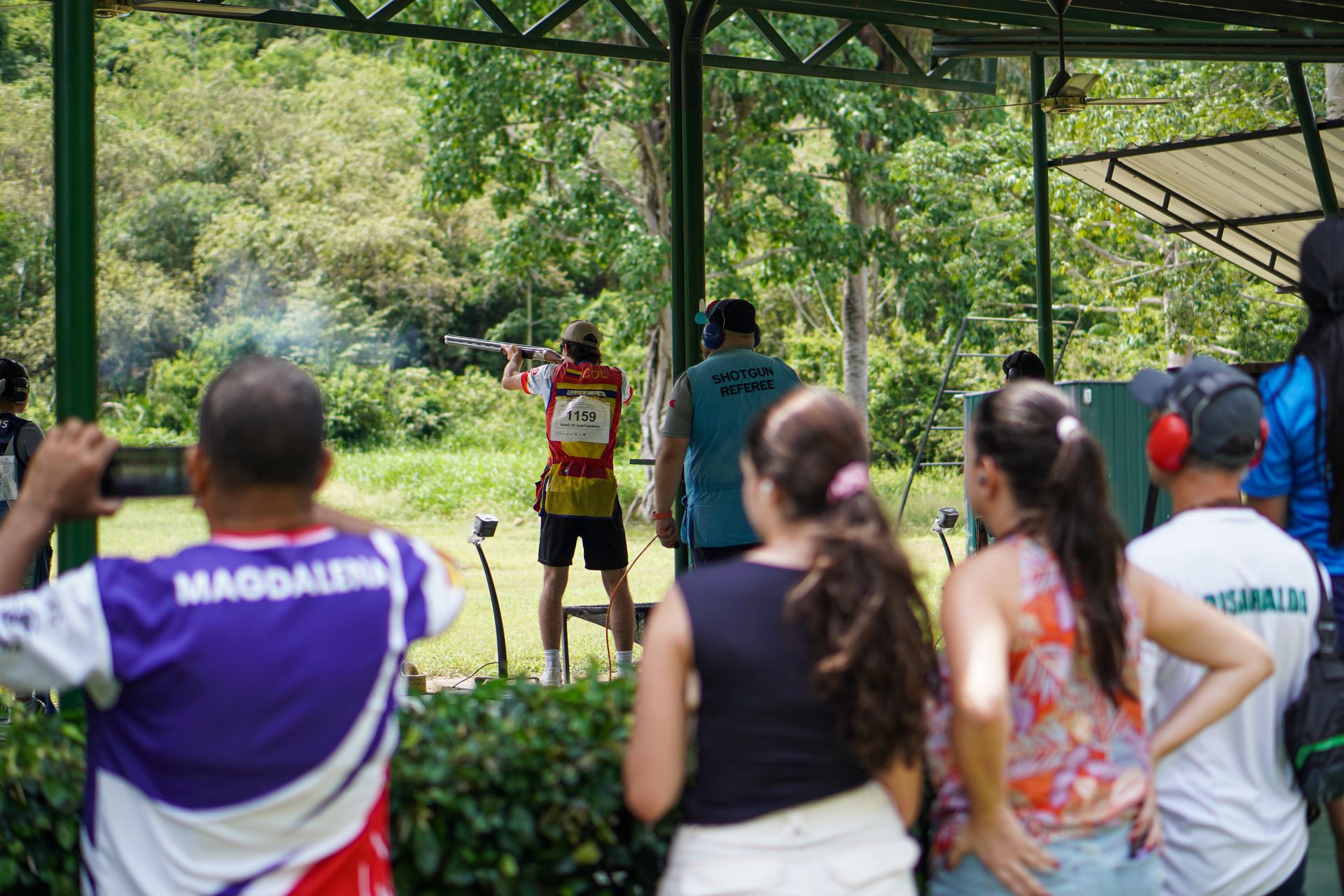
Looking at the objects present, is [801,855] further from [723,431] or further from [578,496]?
[578,496]

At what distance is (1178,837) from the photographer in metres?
2.34

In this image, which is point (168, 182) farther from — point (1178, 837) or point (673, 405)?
point (1178, 837)

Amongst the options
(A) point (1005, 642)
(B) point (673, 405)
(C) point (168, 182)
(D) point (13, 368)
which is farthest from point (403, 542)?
(C) point (168, 182)

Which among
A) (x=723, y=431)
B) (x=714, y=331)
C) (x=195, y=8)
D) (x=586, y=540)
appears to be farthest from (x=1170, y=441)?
(x=195, y=8)

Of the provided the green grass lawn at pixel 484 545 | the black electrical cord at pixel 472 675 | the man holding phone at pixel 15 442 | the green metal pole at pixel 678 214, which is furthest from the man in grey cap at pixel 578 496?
the man holding phone at pixel 15 442

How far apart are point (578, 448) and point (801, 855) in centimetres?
503

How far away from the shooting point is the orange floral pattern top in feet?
6.75

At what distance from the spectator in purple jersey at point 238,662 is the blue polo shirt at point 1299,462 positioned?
1.91m

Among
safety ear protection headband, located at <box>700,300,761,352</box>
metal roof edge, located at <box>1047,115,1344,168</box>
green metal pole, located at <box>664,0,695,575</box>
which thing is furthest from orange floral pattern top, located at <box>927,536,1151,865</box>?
metal roof edge, located at <box>1047,115,1344,168</box>

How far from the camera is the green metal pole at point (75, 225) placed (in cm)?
324

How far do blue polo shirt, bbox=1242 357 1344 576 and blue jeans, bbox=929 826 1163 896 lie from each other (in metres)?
1.12

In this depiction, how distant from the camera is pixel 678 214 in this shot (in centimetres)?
591

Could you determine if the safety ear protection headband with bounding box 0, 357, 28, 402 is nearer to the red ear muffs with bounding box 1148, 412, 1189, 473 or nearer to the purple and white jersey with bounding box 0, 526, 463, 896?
the purple and white jersey with bounding box 0, 526, 463, 896

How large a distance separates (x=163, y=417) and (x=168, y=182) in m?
5.18
